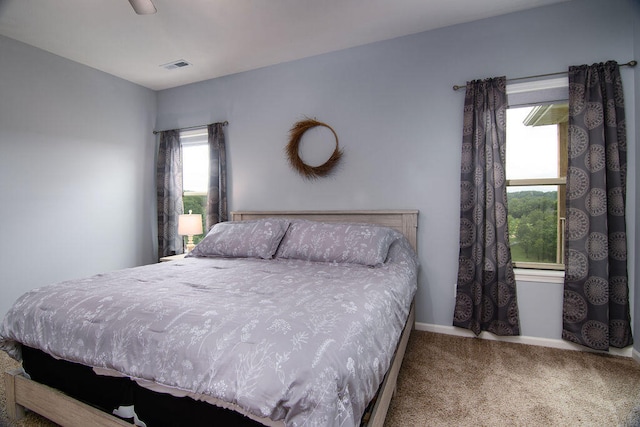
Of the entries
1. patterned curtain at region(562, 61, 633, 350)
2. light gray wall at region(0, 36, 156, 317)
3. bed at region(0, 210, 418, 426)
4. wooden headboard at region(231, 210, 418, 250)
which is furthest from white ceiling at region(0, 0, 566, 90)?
bed at region(0, 210, 418, 426)

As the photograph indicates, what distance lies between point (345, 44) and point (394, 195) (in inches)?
57.2

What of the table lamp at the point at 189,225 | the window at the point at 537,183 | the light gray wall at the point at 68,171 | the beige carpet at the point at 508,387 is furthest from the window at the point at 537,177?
the light gray wall at the point at 68,171

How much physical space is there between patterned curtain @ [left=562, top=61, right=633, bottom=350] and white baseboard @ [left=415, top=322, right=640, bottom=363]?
7 cm

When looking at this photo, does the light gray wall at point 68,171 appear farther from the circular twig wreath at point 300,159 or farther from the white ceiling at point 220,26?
the circular twig wreath at point 300,159

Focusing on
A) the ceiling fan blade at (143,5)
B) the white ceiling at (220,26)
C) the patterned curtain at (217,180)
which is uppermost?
the white ceiling at (220,26)

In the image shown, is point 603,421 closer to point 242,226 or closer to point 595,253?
point 595,253

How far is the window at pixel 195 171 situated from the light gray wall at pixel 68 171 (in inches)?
16.9

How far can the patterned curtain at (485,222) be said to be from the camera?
235 centimetres

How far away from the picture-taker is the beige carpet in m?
1.53

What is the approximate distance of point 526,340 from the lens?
7.74 feet

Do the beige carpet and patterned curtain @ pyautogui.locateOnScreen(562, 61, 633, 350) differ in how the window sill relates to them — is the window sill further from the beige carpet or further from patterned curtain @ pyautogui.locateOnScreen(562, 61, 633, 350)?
the beige carpet

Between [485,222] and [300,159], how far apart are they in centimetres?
175

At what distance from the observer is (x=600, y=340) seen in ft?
6.98

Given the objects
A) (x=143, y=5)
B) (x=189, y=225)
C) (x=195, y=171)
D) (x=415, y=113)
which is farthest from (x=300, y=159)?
(x=143, y=5)
